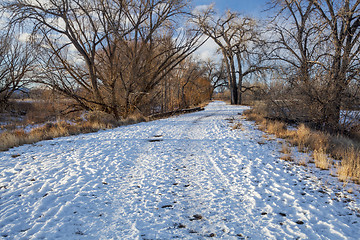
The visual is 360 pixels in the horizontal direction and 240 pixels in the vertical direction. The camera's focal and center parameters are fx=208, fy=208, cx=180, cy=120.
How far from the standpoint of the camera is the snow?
9.14 feet

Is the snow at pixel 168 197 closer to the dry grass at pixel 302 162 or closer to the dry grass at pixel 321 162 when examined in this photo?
the dry grass at pixel 302 162

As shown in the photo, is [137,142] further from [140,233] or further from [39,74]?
[39,74]

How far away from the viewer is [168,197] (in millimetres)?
3697

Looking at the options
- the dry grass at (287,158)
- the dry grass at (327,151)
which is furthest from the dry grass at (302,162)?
the dry grass at (287,158)

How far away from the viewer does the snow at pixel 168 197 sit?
9.14 feet

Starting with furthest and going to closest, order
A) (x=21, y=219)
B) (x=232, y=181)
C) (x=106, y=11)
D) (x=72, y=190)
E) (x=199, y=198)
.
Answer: (x=106, y=11) < (x=232, y=181) < (x=72, y=190) < (x=199, y=198) < (x=21, y=219)

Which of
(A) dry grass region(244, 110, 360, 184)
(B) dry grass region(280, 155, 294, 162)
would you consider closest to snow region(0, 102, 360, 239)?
(B) dry grass region(280, 155, 294, 162)

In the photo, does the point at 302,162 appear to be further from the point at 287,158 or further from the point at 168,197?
the point at 168,197

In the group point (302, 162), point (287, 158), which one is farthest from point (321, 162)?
point (287, 158)

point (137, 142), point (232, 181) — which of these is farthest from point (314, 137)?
point (137, 142)

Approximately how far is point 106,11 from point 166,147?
11.8 meters

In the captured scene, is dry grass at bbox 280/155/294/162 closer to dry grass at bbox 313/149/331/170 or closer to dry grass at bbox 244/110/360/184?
dry grass at bbox 244/110/360/184

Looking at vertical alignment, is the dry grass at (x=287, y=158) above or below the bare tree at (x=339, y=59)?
below

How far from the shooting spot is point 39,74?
12.5 meters
